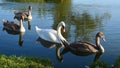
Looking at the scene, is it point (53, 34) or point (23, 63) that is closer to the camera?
point (23, 63)

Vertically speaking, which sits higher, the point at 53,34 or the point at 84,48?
the point at 53,34

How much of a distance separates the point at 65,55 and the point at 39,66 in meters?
5.59

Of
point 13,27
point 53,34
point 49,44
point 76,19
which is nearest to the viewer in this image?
point 49,44

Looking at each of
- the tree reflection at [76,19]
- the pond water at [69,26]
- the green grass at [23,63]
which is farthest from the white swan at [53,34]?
the green grass at [23,63]

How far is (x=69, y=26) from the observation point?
31.4 meters

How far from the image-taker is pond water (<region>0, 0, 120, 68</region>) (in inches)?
856

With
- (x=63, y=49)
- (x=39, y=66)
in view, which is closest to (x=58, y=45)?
(x=63, y=49)

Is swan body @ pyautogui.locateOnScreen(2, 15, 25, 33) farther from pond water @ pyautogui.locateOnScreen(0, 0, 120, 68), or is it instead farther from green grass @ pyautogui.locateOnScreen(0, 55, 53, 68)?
green grass @ pyautogui.locateOnScreen(0, 55, 53, 68)

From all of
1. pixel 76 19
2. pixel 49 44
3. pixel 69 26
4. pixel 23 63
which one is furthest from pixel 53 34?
pixel 23 63

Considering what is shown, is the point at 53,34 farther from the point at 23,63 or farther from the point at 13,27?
the point at 23,63

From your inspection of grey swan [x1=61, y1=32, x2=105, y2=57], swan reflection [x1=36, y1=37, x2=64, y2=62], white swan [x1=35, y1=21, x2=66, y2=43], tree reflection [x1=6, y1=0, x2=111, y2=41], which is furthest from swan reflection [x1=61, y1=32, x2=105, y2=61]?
tree reflection [x1=6, y1=0, x2=111, y2=41]

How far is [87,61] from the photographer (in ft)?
67.4

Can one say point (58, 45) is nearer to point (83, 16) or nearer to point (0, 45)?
point (0, 45)

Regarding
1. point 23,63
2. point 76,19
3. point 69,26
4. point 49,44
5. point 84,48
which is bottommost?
point 49,44
